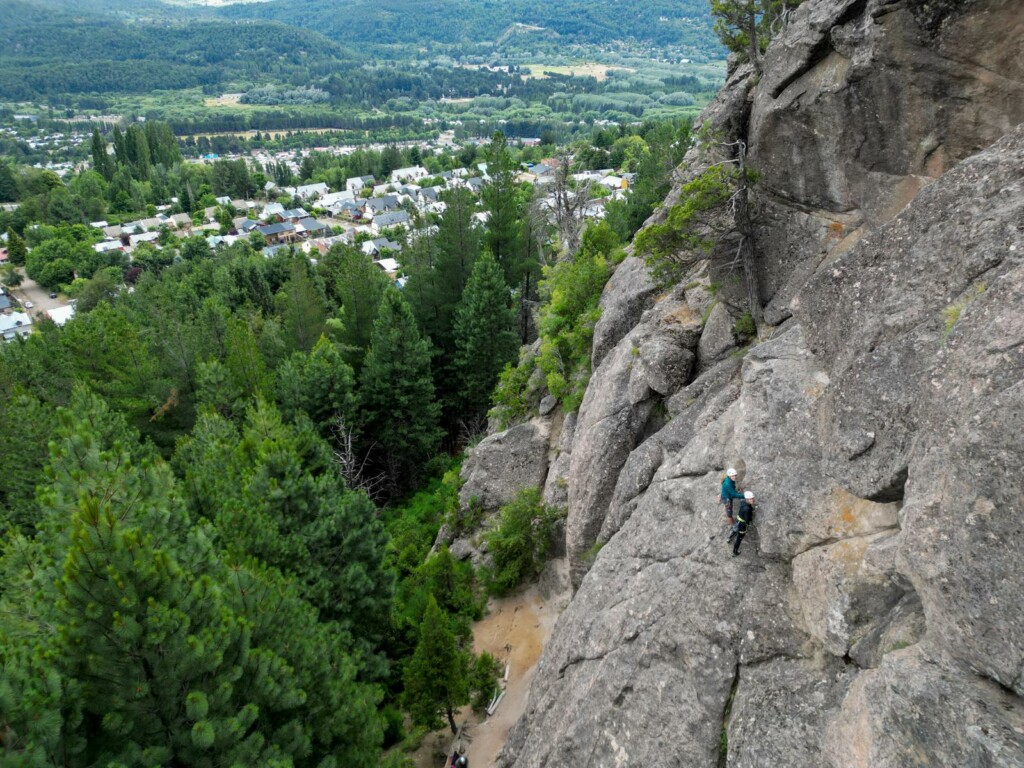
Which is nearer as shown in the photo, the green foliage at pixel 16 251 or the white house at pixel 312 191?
the green foliage at pixel 16 251

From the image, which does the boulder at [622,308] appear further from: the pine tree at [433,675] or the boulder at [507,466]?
the pine tree at [433,675]

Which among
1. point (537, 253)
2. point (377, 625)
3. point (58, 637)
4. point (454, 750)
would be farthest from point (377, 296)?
point (58, 637)

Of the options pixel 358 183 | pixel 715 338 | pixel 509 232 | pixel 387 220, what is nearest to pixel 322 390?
pixel 509 232

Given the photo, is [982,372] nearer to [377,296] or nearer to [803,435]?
[803,435]

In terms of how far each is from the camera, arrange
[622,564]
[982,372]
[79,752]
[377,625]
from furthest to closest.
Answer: [377,625]
[622,564]
[79,752]
[982,372]

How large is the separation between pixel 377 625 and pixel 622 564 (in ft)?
34.7

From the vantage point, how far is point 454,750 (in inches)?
A: 759

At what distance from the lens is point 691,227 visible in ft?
52.4

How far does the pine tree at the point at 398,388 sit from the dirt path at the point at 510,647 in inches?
560

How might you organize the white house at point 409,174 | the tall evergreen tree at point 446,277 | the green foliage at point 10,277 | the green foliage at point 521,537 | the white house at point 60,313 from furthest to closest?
the white house at point 409,174
the green foliage at point 10,277
the white house at point 60,313
the tall evergreen tree at point 446,277
the green foliage at point 521,537

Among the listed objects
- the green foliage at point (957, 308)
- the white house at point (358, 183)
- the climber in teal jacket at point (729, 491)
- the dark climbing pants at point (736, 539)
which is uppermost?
the green foliage at point (957, 308)

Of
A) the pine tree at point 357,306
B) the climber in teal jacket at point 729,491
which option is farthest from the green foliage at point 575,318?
the pine tree at point 357,306

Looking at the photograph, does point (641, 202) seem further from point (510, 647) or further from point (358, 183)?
point (358, 183)

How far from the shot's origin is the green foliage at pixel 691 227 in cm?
1523
